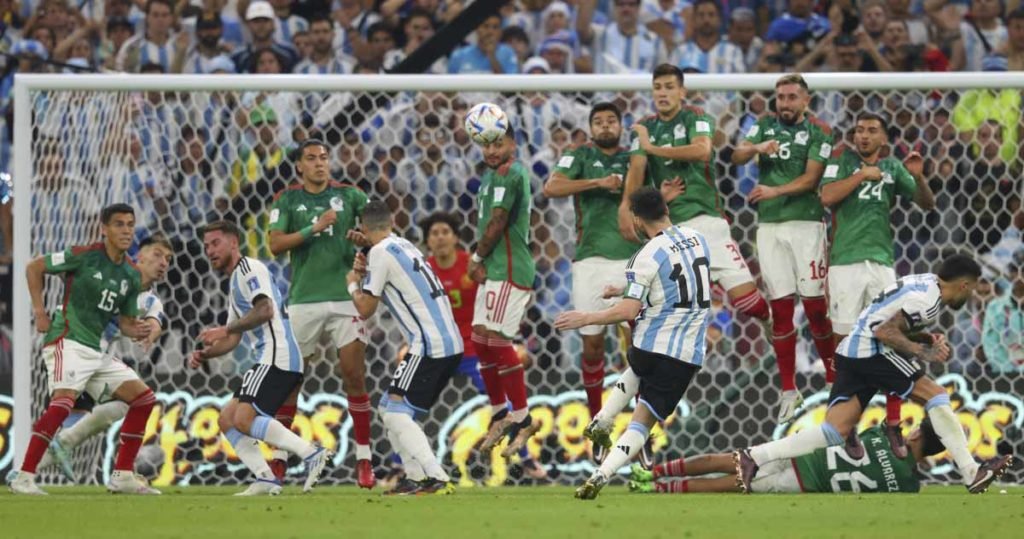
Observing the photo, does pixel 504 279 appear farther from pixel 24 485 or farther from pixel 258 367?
pixel 24 485

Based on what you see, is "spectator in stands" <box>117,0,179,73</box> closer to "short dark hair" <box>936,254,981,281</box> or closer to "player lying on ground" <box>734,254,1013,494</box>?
"player lying on ground" <box>734,254,1013,494</box>

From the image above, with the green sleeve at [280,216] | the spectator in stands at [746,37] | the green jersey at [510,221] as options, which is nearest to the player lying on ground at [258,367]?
the green sleeve at [280,216]

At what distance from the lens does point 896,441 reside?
34.9 ft

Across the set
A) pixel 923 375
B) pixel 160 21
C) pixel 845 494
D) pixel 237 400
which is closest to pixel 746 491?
pixel 845 494

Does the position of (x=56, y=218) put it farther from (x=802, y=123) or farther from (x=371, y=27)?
(x=802, y=123)

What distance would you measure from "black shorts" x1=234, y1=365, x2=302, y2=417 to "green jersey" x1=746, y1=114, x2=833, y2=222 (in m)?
3.46

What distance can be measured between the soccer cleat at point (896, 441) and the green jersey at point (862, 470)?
0.09 feet

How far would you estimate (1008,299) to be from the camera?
1257cm

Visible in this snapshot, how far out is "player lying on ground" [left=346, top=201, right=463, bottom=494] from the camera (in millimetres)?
10469

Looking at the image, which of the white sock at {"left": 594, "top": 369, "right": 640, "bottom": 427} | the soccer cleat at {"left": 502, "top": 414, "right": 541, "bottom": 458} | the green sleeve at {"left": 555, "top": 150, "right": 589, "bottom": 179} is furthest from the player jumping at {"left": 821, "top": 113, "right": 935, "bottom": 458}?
the soccer cleat at {"left": 502, "top": 414, "right": 541, "bottom": 458}

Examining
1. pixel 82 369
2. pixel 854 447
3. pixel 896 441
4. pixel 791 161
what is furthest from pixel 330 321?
pixel 896 441

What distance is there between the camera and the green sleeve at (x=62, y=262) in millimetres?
11156

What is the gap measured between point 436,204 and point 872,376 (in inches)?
169

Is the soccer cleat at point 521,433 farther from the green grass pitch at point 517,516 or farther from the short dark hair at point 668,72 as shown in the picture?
the short dark hair at point 668,72
